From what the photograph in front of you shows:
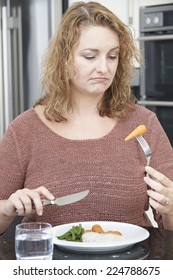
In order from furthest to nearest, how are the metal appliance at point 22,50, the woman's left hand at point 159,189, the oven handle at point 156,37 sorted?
the metal appliance at point 22,50 → the oven handle at point 156,37 → the woman's left hand at point 159,189

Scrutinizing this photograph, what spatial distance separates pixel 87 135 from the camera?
5.39 feet

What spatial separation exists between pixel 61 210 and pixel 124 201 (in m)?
0.18

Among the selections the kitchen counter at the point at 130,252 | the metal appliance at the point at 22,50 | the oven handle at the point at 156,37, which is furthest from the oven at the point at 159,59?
the kitchen counter at the point at 130,252

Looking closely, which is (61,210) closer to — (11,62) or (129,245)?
(129,245)

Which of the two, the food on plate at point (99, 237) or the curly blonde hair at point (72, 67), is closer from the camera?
the food on plate at point (99, 237)

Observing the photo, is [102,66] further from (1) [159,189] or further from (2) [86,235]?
(2) [86,235]

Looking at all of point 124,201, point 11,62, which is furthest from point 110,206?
point 11,62

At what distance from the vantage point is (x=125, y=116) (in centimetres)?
170

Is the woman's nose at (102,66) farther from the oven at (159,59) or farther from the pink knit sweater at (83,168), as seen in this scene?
the oven at (159,59)

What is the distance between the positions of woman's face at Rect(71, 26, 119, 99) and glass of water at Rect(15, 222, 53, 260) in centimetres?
56

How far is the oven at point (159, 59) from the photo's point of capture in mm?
2953

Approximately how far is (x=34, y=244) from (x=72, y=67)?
646 millimetres

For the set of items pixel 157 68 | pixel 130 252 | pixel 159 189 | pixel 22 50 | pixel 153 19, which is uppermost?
pixel 153 19

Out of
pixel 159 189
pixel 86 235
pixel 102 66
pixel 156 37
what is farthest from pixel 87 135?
pixel 156 37
